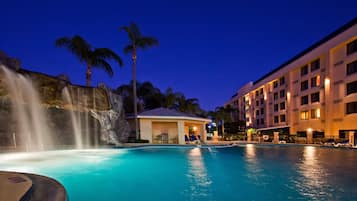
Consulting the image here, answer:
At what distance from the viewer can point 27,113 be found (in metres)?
13.4

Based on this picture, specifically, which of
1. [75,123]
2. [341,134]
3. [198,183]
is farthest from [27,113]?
[341,134]

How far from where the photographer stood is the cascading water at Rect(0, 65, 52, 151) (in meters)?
12.1

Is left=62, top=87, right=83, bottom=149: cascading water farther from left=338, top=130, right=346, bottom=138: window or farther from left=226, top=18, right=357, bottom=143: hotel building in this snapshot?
left=338, top=130, right=346, bottom=138: window

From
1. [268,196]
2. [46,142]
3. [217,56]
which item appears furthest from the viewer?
[217,56]

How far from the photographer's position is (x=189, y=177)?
664 centimetres

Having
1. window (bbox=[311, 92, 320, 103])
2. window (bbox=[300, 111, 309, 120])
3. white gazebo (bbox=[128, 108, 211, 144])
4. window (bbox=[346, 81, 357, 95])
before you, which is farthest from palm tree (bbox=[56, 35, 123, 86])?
window (bbox=[300, 111, 309, 120])

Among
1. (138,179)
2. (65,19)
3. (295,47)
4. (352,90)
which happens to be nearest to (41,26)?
(65,19)

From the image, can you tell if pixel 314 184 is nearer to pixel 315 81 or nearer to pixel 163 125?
pixel 163 125

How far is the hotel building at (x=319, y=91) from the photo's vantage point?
870 inches

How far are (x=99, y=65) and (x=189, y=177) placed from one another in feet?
54.1

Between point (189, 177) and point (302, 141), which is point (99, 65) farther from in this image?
point (302, 141)

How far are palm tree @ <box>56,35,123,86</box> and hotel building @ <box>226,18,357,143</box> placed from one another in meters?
23.4

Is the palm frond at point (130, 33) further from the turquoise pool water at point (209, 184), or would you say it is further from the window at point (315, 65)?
the window at point (315, 65)

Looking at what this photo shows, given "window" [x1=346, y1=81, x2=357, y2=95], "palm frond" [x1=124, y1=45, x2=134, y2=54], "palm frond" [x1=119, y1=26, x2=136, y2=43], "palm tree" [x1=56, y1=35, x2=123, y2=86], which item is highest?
"palm frond" [x1=119, y1=26, x2=136, y2=43]
